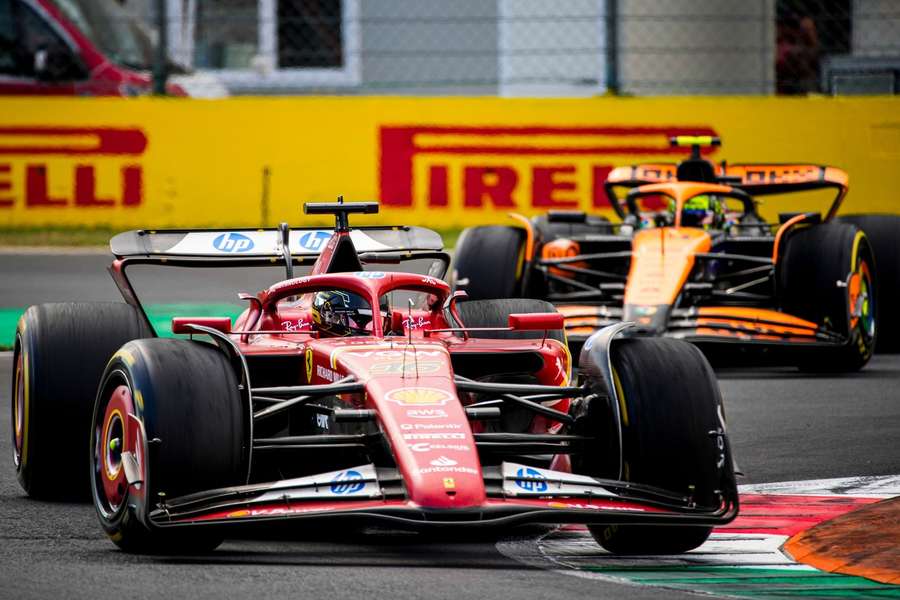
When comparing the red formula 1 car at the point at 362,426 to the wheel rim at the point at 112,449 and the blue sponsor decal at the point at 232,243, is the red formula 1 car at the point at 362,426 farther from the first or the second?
the blue sponsor decal at the point at 232,243

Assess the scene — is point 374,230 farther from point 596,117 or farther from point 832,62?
point 832,62

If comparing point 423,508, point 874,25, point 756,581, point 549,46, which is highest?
point 874,25

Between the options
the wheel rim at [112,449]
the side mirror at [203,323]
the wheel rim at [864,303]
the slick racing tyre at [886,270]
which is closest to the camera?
the wheel rim at [112,449]

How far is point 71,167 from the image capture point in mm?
18938

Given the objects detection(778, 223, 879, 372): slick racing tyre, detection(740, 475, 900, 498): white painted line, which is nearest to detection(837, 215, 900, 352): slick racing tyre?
detection(778, 223, 879, 372): slick racing tyre

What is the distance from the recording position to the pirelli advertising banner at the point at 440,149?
19.1 metres

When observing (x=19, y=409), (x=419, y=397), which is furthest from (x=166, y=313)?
(x=419, y=397)

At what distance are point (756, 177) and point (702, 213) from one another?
1338 mm

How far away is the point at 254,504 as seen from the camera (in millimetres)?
6160

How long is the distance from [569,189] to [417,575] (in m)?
13.3

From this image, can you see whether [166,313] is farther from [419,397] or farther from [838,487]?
[419,397]

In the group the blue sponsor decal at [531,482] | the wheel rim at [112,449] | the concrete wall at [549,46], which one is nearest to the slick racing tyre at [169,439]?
the wheel rim at [112,449]

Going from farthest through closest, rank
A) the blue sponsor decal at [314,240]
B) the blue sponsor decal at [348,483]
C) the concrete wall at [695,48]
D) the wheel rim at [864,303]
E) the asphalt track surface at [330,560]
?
the concrete wall at [695,48] < the wheel rim at [864,303] < the blue sponsor decal at [314,240] < the blue sponsor decal at [348,483] < the asphalt track surface at [330,560]

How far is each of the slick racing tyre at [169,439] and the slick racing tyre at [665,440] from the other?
1.26m
